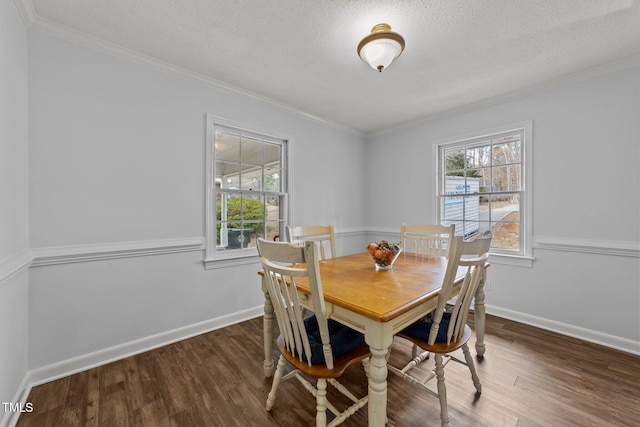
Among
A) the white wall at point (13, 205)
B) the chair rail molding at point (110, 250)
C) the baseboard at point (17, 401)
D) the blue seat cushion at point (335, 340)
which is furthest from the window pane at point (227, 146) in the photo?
the baseboard at point (17, 401)

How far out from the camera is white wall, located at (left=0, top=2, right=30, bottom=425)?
1.39 m

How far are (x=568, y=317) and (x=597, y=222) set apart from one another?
95cm

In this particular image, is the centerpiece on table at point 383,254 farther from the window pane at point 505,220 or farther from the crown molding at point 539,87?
the crown molding at point 539,87

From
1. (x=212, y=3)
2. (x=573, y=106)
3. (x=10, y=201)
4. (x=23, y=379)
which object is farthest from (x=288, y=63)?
(x=23, y=379)

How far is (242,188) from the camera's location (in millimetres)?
2998

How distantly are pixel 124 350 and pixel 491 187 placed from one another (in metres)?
4.07

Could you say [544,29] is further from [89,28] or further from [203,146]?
[89,28]

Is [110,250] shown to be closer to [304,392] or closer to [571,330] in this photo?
[304,392]

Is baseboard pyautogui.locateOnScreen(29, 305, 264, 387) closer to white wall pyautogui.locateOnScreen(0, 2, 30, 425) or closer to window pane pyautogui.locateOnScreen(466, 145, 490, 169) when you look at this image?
white wall pyautogui.locateOnScreen(0, 2, 30, 425)

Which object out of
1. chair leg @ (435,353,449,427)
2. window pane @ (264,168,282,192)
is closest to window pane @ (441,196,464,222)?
window pane @ (264,168,282,192)

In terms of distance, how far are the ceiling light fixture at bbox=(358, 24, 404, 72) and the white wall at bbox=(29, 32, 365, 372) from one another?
1598 millimetres

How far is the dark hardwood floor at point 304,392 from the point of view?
153cm

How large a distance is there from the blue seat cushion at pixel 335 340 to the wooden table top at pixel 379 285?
26 centimetres

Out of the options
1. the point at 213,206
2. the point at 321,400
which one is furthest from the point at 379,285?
the point at 213,206
